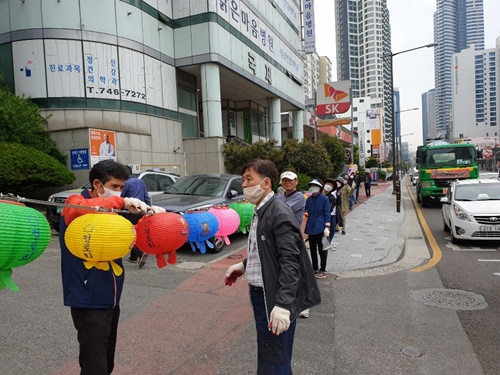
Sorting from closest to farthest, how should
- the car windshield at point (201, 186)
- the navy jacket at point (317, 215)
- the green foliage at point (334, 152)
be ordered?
the navy jacket at point (317, 215), the car windshield at point (201, 186), the green foliage at point (334, 152)

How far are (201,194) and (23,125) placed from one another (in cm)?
933

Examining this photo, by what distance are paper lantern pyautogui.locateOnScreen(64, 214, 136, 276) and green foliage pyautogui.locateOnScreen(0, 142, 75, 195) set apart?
11369 mm

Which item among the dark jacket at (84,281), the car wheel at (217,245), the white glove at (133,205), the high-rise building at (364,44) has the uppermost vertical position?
the high-rise building at (364,44)

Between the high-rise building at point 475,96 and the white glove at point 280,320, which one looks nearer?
the white glove at point 280,320

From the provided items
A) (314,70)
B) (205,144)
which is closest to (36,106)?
(205,144)

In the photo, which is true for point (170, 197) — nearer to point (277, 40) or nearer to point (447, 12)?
point (277, 40)

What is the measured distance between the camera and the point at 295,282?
2381 mm

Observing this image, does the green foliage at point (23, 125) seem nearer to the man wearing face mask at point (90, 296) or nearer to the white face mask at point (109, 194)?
the white face mask at point (109, 194)

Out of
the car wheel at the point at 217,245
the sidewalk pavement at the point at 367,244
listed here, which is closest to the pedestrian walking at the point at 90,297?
the sidewalk pavement at the point at 367,244

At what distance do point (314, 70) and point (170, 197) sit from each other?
122 meters

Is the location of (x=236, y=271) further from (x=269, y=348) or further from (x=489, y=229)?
(x=489, y=229)

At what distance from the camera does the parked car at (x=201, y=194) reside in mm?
8203

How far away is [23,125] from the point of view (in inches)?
563

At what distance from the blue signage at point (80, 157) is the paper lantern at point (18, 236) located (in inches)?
588
